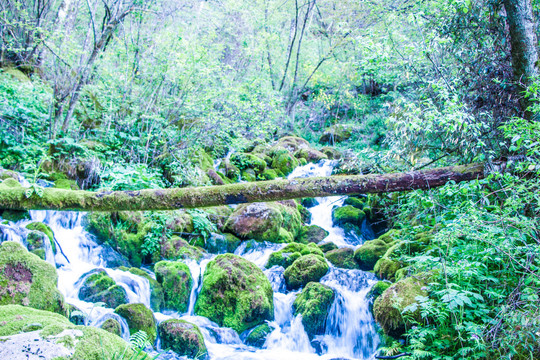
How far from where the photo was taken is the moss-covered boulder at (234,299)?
19.4 ft

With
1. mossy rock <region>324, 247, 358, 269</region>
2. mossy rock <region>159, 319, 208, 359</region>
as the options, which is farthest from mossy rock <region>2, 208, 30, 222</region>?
mossy rock <region>324, 247, 358, 269</region>

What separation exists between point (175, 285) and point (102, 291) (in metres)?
1.26

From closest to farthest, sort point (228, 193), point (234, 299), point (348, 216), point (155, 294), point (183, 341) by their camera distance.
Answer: point (228, 193) → point (183, 341) → point (234, 299) → point (155, 294) → point (348, 216)

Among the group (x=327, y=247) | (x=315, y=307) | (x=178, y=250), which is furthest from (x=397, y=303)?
(x=178, y=250)

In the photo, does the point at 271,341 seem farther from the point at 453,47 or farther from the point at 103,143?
the point at 103,143

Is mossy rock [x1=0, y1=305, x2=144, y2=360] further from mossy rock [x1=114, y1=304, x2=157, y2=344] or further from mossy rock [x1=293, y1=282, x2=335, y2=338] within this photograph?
mossy rock [x1=293, y1=282, x2=335, y2=338]

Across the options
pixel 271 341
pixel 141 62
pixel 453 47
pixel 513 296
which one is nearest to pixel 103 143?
pixel 141 62

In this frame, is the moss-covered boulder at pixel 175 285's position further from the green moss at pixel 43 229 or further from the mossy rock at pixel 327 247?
the mossy rock at pixel 327 247

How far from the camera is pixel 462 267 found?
11.9 ft

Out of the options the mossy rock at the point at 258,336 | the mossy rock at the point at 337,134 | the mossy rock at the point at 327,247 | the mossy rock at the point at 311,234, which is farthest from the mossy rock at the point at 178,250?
the mossy rock at the point at 337,134

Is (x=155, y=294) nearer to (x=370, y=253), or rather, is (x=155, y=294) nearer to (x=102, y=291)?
(x=102, y=291)

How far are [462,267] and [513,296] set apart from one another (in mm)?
505

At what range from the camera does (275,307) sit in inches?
255

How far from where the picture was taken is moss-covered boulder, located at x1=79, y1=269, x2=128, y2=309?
18.2 ft
